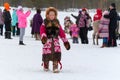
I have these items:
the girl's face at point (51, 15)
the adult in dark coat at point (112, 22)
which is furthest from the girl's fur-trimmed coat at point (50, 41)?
the adult in dark coat at point (112, 22)

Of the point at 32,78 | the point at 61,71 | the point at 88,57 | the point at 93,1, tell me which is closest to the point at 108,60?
the point at 88,57

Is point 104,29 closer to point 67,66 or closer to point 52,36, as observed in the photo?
point 67,66

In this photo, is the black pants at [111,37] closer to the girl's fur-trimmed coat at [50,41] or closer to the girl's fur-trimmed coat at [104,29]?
the girl's fur-trimmed coat at [104,29]

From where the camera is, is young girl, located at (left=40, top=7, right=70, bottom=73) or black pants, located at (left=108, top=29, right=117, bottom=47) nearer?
young girl, located at (left=40, top=7, right=70, bottom=73)

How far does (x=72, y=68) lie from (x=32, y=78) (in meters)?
2.32

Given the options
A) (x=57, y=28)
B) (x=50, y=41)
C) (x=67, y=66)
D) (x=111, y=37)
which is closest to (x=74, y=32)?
(x=111, y=37)

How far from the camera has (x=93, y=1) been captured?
54.5 metres

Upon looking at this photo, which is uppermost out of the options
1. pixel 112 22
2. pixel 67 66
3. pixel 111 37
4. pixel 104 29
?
pixel 112 22

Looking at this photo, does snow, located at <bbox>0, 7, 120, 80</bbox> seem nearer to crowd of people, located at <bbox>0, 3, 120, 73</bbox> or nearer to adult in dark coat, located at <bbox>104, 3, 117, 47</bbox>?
crowd of people, located at <bbox>0, 3, 120, 73</bbox>

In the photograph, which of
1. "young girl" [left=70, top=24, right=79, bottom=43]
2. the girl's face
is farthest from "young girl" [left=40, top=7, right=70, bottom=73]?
"young girl" [left=70, top=24, right=79, bottom=43]

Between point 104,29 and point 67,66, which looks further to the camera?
point 104,29

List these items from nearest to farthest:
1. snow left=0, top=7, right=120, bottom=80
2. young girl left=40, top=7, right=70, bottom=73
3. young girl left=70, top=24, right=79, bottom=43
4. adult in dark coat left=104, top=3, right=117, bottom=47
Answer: snow left=0, top=7, right=120, bottom=80 < young girl left=40, top=7, right=70, bottom=73 < adult in dark coat left=104, top=3, right=117, bottom=47 < young girl left=70, top=24, right=79, bottom=43

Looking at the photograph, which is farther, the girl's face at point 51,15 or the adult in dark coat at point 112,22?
the adult in dark coat at point 112,22

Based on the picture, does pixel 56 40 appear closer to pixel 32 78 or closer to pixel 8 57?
pixel 32 78
